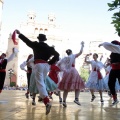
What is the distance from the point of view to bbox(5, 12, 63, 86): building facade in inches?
3201

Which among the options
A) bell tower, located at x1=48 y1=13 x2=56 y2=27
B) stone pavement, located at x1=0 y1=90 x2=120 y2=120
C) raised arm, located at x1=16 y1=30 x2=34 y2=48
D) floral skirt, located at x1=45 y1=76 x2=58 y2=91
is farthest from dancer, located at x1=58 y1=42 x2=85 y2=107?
bell tower, located at x1=48 y1=13 x2=56 y2=27

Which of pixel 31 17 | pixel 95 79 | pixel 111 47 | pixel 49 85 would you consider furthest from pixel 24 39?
pixel 31 17

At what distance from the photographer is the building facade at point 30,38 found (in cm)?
8131

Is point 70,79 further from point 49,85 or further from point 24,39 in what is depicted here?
point 24,39

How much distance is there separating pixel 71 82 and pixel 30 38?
76798 mm

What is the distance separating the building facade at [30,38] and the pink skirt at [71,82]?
70.5 metres

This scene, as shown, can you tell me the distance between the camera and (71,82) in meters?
8.66

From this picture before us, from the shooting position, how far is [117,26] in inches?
264

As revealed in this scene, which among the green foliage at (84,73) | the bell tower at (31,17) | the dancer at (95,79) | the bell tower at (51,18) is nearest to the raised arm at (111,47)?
the dancer at (95,79)

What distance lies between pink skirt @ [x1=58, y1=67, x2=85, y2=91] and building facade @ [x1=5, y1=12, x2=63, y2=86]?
7049cm

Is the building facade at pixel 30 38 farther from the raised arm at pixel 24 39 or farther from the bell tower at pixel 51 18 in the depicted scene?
the raised arm at pixel 24 39

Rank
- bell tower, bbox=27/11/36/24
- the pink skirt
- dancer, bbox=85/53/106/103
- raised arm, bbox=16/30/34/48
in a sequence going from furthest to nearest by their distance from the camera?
bell tower, bbox=27/11/36/24 < dancer, bbox=85/53/106/103 < the pink skirt < raised arm, bbox=16/30/34/48

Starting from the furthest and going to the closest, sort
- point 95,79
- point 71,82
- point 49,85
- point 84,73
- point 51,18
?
1. point 84,73
2. point 51,18
3. point 95,79
4. point 49,85
5. point 71,82

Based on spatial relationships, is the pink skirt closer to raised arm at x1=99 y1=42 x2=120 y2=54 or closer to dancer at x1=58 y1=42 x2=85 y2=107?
dancer at x1=58 y1=42 x2=85 y2=107
